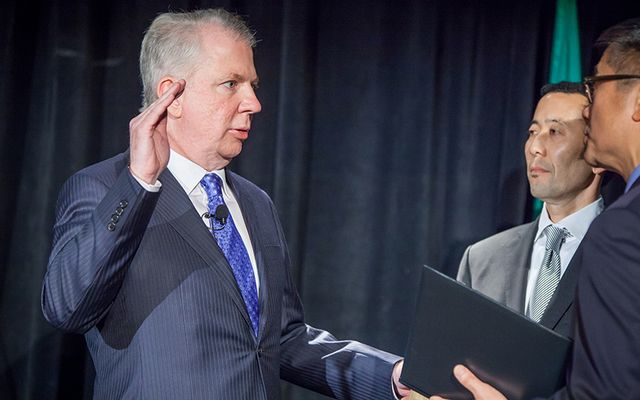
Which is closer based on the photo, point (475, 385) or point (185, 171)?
point (475, 385)

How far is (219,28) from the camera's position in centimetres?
191

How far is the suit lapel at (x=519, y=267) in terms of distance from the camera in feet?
7.97

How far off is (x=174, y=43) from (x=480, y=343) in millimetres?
1075

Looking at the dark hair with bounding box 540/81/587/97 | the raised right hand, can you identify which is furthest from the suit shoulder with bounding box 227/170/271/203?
the dark hair with bounding box 540/81/587/97

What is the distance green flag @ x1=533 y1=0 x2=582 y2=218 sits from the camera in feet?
11.2

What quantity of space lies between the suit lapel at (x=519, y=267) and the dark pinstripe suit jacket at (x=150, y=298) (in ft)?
3.21

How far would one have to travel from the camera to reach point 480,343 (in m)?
1.50

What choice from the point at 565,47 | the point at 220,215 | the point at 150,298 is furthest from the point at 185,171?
the point at 565,47

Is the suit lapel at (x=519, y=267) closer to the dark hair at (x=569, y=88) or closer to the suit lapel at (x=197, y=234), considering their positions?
the dark hair at (x=569, y=88)

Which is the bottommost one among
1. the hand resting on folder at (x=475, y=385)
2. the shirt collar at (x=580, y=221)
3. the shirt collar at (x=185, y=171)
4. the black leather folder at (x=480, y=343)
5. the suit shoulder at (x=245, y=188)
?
the hand resting on folder at (x=475, y=385)

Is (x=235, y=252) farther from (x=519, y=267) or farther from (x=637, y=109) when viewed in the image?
(x=519, y=267)

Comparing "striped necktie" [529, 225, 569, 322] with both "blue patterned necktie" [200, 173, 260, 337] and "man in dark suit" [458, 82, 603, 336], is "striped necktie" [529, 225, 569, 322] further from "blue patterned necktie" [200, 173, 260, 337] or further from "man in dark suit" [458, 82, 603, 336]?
"blue patterned necktie" [200, 173, 260, 337]

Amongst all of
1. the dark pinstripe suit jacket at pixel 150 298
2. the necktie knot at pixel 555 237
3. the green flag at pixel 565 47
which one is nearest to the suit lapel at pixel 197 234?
the dark pinstripe suit jacket at pixel 150 298

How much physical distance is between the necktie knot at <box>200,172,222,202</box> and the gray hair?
0.25 metres
